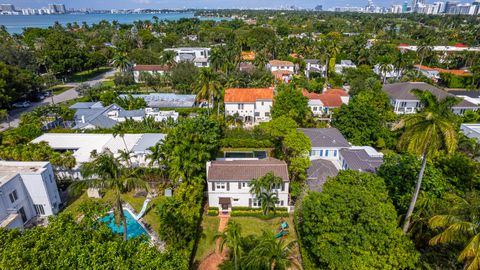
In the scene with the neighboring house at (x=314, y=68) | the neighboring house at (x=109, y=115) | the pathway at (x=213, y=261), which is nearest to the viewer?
the pathway at (x=213, y=261)

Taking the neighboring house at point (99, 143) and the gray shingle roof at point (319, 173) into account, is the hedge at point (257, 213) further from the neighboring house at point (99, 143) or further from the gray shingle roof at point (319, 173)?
the neighboring house at point (99, 143)

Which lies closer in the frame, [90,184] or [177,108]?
[90,184]

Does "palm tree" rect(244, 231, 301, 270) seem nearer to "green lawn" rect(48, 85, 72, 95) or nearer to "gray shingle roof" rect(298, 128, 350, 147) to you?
"gray shingle roof" rect(298, 128, 350, 147)

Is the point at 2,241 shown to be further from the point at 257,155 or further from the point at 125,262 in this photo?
the point at 257,155

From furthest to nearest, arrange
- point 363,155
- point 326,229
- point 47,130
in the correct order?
point 47,130 < point 363,155 < point 326,229

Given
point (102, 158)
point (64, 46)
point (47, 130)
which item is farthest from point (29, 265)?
point (64, 46)

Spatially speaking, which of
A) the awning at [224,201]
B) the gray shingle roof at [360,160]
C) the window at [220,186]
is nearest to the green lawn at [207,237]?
the awning at [224,201]
